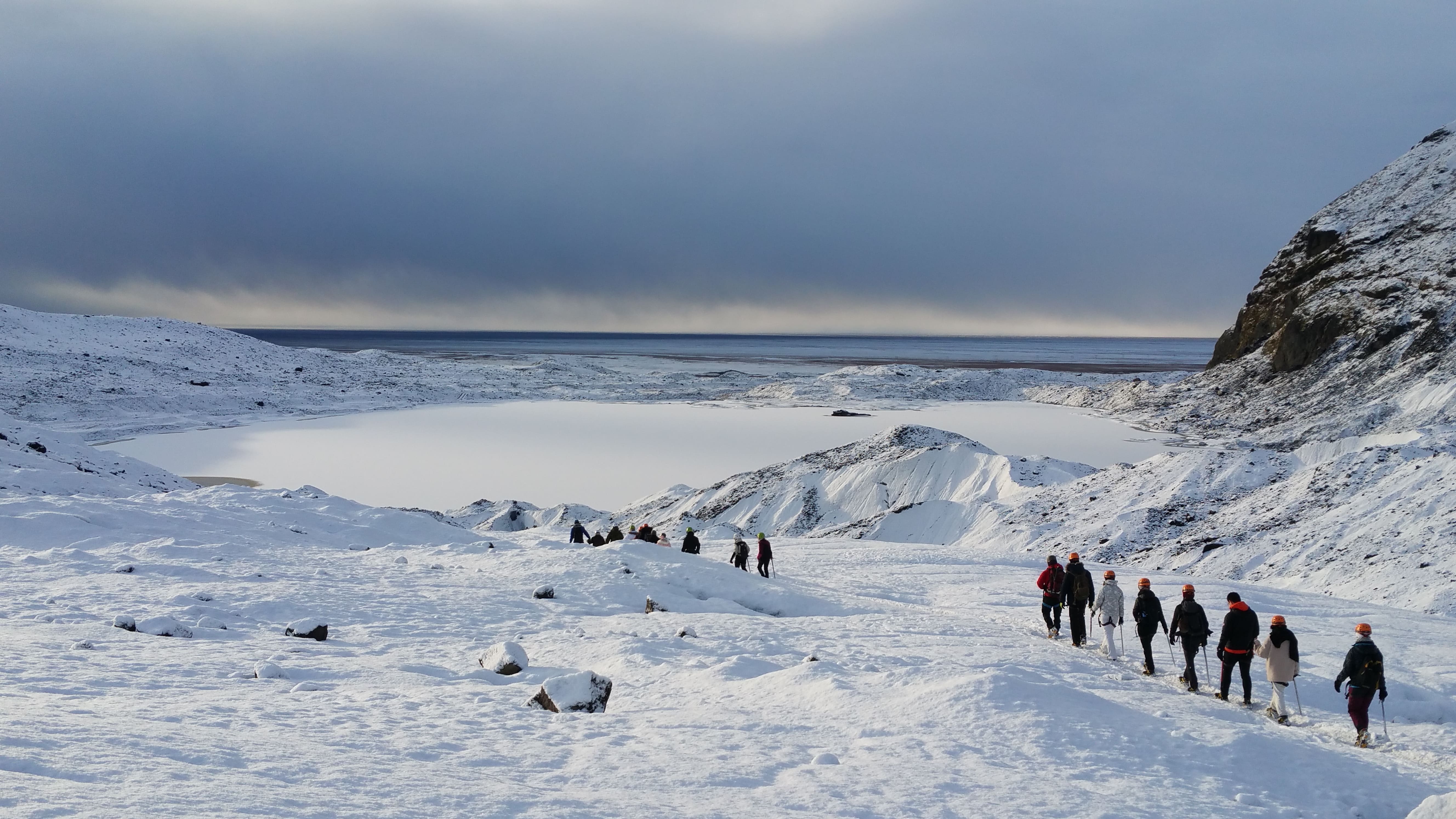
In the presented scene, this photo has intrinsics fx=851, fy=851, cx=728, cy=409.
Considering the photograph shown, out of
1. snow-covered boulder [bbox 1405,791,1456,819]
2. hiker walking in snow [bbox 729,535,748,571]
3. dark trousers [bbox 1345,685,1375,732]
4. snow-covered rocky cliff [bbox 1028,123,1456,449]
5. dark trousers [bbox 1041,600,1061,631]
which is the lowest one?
hiker walking in snow [bbox 729,535,748,571]

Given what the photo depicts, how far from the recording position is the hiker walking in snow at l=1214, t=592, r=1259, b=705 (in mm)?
10547

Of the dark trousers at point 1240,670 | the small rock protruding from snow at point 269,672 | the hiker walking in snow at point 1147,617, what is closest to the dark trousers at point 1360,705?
the dark trousers at point 1240,670

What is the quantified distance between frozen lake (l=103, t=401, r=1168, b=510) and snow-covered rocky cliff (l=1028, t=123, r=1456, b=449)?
7.04 m

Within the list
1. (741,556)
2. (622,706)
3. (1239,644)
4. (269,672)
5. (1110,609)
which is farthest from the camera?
(741,556)

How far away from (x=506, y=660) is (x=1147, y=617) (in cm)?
866

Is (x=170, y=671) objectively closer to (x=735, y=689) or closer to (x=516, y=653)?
(x=516, y=653)

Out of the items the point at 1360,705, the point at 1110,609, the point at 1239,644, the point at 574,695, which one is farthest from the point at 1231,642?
the point at 574,695

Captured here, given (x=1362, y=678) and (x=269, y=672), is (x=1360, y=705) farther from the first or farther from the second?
(x=269, y=672)

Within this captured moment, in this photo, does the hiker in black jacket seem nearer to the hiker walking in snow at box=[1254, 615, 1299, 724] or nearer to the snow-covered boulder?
the hiker walking in snow at box=[1254, 615, 1299, 724]

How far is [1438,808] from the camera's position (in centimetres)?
592

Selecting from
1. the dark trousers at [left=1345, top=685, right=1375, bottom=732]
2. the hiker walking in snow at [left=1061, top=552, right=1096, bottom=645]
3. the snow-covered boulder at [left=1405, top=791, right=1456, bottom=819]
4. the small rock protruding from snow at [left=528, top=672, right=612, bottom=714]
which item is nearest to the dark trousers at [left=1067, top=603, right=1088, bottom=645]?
the hiker walking in snow at [left=1061, top=552, right=1096, bottom=645]

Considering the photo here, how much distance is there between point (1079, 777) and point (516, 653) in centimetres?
641

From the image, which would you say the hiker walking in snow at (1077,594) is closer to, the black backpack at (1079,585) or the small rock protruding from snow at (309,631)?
the black backpack at (1079,585)

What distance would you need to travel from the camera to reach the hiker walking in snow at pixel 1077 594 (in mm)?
13445
